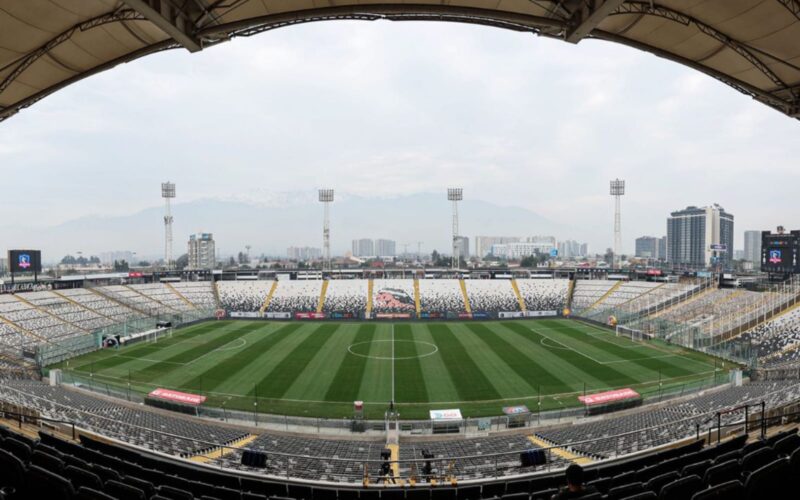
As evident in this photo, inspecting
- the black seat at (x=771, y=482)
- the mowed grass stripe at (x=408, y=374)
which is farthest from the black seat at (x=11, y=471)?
the mowed grass stripe at (x=408, y=374)

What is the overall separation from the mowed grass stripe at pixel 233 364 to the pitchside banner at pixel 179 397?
250cm

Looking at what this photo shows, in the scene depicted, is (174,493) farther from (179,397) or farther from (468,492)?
(179,397)

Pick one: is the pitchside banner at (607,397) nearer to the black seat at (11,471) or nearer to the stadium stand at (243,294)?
the black seat at (11,471)

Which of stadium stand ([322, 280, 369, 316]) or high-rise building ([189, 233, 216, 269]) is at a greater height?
high-rise building ([189, 233, 216, 269])

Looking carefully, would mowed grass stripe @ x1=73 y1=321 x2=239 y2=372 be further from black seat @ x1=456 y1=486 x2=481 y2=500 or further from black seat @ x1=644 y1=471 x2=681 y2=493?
black seat @ x1=644 y1=471 x2=681 y2=493

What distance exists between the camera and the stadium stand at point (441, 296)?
54384 mm

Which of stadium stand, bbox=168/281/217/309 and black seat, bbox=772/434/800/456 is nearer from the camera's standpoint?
black seat, bbox=772/434/800/456

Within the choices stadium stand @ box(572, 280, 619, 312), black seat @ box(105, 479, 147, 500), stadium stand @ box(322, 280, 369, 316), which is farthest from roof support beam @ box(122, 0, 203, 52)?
stadium stand @ box(572, 280, 619, 312)

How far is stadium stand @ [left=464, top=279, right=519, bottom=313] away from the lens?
2151 inches

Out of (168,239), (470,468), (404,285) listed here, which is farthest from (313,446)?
(168,239)

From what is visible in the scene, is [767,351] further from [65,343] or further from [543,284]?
[65,343]

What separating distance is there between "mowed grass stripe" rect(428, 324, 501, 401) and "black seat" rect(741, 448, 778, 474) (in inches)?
781

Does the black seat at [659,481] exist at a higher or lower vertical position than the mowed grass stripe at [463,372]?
higher

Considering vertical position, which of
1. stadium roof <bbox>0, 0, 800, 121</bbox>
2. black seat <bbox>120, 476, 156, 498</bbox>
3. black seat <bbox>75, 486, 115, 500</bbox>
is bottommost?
black seat <bbox>120, 476, 156, 498</bbox>
